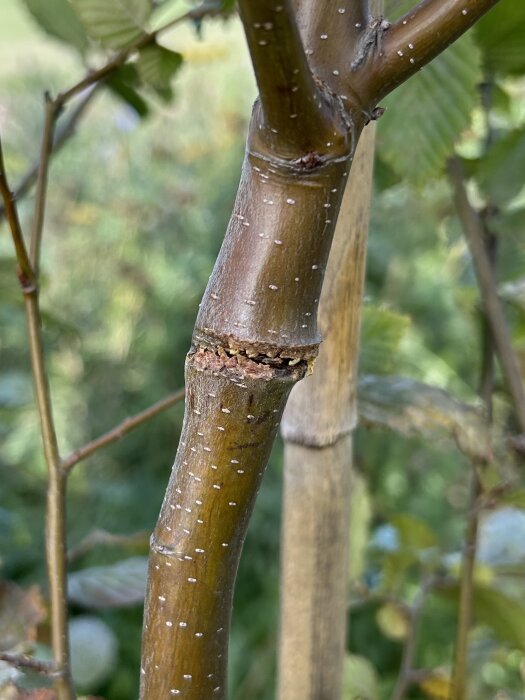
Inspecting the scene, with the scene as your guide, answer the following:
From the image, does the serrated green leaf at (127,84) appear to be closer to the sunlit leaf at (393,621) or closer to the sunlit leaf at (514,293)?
the sunlit leaf at (514,293)

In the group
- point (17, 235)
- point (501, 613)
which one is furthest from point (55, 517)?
point (501, 613)

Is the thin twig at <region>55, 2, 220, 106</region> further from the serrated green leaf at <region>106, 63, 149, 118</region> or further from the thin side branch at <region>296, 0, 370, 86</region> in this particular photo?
the thin side branch at <region>296, 0, 370, 86</region>

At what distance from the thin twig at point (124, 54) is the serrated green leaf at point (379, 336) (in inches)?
7.0

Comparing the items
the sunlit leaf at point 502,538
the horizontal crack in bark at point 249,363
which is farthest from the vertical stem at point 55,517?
the sunlit leaf at point 502,538

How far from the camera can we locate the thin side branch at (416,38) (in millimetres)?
178

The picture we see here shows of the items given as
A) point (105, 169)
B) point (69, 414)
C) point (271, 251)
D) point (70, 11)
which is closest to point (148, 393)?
point (69, 414)

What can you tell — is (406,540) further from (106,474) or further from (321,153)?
(106,474)

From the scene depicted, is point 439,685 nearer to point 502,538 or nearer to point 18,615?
point 502,538

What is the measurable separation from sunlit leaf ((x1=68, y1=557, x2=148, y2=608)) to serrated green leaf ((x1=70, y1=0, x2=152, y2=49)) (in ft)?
1.02

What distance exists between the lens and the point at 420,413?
0.37 m

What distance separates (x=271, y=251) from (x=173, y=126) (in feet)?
3.72

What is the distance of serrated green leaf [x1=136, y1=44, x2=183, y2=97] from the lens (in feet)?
1.21

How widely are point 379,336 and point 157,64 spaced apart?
188 millimetres

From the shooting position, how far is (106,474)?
1.03 metres
